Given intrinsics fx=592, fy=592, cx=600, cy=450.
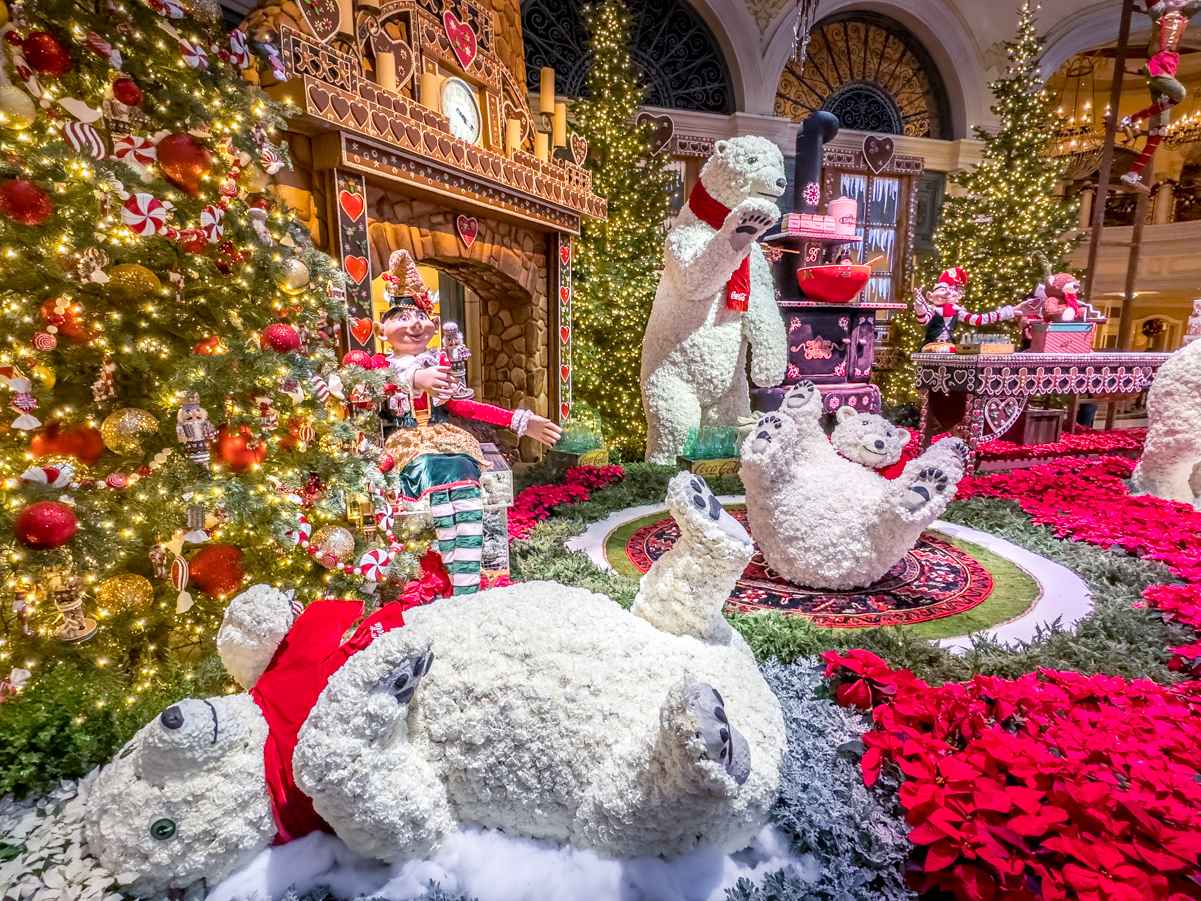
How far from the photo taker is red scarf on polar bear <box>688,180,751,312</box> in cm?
399

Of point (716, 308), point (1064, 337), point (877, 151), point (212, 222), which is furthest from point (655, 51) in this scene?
point (212, 222)

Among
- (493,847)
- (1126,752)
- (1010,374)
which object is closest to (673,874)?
(493,847)

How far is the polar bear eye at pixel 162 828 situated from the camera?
3.88 feet

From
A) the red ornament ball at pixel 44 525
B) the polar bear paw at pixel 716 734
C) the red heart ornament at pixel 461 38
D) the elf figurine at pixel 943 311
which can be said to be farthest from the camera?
the elf figurine at pixel 943 311

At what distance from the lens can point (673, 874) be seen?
1.28 metres

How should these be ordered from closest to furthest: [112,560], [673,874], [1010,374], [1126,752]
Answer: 1. [673,874]
2. [1126,752]
3. [112,560]
4. [1010,374]

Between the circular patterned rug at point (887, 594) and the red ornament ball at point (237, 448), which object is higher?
the red ornament ball at point (237, 448)

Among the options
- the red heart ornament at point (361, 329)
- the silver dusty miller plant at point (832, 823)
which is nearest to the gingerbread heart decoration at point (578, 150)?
the red heart ornament at point (361, 329)

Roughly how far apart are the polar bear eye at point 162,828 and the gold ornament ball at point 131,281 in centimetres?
176

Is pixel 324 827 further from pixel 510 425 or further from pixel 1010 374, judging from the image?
pixel 1010 374

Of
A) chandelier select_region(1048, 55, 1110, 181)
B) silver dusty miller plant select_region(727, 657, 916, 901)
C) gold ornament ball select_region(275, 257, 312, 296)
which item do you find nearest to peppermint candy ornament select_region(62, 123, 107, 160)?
gold ornament ball select_region(275, 257, 312, 296)

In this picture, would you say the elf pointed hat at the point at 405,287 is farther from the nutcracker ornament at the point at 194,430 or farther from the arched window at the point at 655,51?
the arched window at the point at 655,51

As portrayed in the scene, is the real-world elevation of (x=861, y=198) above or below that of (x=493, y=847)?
above

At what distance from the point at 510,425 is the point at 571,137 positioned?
372 centimetres
